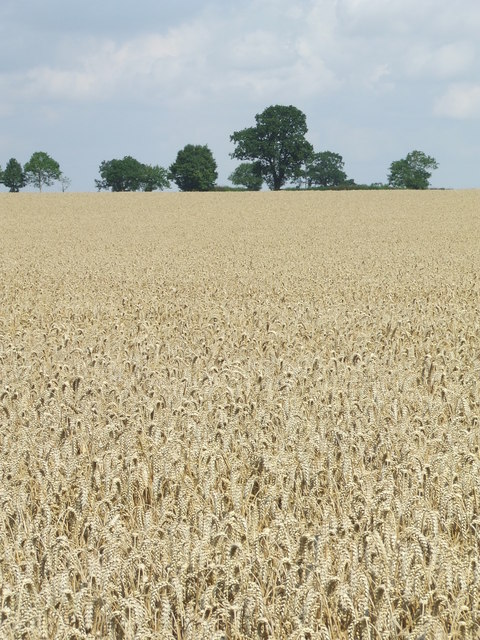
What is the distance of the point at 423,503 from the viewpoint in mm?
3119

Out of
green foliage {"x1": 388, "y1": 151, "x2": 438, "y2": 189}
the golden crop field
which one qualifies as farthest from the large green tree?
the golden crop field

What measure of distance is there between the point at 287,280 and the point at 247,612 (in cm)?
923

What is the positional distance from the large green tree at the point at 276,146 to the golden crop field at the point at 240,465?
6891 cm

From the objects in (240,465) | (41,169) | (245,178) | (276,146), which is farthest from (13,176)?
(240,465)

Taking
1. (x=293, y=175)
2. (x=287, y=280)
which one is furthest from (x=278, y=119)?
(x=287, y=280)

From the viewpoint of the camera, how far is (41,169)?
109625mm

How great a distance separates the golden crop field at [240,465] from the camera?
7.63 ft

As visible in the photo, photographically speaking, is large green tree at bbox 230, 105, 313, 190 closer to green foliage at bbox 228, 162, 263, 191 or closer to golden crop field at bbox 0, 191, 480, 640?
green foliage at bbox 228, 162, 263, 191

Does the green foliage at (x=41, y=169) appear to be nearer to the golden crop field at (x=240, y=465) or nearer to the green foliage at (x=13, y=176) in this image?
the green foliage at (x=13, y=176)

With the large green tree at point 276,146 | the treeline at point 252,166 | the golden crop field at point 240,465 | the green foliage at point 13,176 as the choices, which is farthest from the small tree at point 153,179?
the golden crop field at point 240,465

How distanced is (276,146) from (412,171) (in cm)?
3398

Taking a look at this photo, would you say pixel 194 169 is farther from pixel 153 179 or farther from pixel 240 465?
pixel 240 465

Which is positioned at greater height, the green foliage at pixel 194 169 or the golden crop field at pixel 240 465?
the green foliage at pixel 194 169

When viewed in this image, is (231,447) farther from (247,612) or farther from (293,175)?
(293,175)
